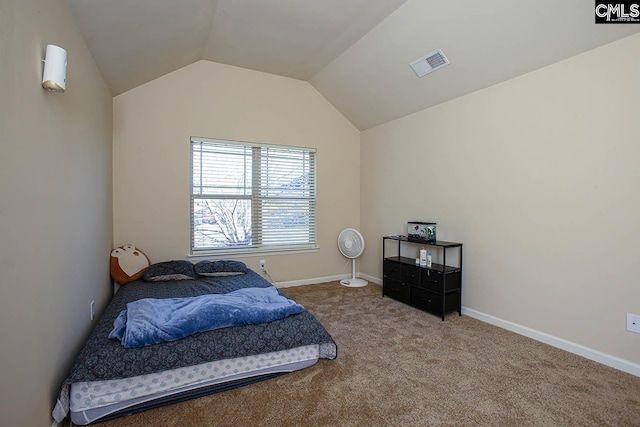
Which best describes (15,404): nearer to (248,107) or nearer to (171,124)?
(171,124)

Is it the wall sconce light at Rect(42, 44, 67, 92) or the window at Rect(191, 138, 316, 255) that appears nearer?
the wall sconce light at Rect(42, 44, 67, 92)

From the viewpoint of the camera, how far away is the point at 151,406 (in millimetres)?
1804

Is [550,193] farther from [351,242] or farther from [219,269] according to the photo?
[219,269]

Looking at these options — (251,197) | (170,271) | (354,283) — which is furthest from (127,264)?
(354,283)

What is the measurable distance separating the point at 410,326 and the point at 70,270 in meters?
2.77

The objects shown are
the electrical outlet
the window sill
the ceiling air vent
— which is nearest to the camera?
the electrical outlet

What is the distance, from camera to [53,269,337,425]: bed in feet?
5.52

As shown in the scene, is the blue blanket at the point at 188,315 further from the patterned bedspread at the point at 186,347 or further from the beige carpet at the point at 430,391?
the beige carpet at the point at 430,391

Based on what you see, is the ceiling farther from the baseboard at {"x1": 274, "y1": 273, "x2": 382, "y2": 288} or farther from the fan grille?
the baseboard at {"x1": 274, "y1": 273, "x2": 382, "y2": 288}

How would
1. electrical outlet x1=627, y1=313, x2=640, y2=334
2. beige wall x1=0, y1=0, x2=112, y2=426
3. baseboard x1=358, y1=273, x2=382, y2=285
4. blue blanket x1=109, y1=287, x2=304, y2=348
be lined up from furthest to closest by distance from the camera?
baseboard x1=358, y1=273, x2=382, y2=285, electrical outlet x1=627, y1=313, x2=640, y2=334, blue blanket x1=109, y1=287, x2=304, y2=348, beige wall x1=0, y1=0, x2=112, y2=426

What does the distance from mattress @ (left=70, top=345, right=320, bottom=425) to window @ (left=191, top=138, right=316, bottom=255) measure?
7.25 ft

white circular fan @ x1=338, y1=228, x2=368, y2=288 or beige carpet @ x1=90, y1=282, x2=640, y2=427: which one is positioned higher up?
white circular fan @ x1=338, y1=228, x2=368, y2=288

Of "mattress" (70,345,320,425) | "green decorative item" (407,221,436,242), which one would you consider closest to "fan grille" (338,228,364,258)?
"green decorative item" (407,221,436,242)

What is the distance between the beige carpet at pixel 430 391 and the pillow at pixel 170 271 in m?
1.76
